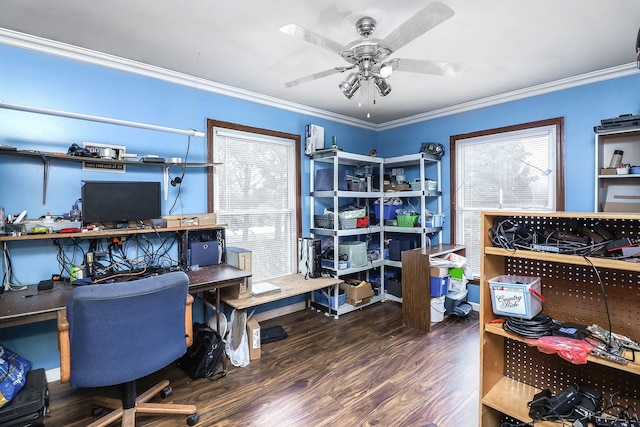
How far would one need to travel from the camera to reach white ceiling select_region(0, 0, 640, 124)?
1.93 metres

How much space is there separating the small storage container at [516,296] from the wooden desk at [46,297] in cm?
184

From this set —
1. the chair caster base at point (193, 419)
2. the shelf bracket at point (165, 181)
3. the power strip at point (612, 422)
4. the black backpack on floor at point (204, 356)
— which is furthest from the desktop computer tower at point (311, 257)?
the power strip at point (612, 422)

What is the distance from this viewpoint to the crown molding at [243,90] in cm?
229

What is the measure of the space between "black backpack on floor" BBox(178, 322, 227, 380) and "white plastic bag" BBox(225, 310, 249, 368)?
0.45 ft

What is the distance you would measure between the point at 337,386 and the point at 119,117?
2815 millimetres

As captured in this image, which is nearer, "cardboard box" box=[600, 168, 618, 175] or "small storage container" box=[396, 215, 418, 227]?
"cardboard box" box=[600, 168, 618, 175]

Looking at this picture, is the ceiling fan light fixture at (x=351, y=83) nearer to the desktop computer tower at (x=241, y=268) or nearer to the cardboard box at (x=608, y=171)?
the desktop computer tower at (x=241, y=268)

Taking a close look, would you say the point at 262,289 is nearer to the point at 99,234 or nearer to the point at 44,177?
the point at 99,234

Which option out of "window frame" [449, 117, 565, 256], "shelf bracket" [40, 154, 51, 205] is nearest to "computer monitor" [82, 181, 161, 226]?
"shelf bracket" [40, 154, 51, 205]

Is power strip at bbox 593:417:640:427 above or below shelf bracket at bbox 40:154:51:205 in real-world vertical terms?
below

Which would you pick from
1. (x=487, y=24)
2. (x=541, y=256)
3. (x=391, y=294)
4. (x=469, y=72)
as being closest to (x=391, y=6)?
(x=487, y=24)

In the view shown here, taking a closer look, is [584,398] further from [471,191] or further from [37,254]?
[37,254]

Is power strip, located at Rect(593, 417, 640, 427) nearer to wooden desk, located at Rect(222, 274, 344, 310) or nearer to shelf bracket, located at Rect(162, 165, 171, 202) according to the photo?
wooden desk, located at Rect(222, 274, 344, 310)

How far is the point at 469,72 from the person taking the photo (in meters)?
2.95
